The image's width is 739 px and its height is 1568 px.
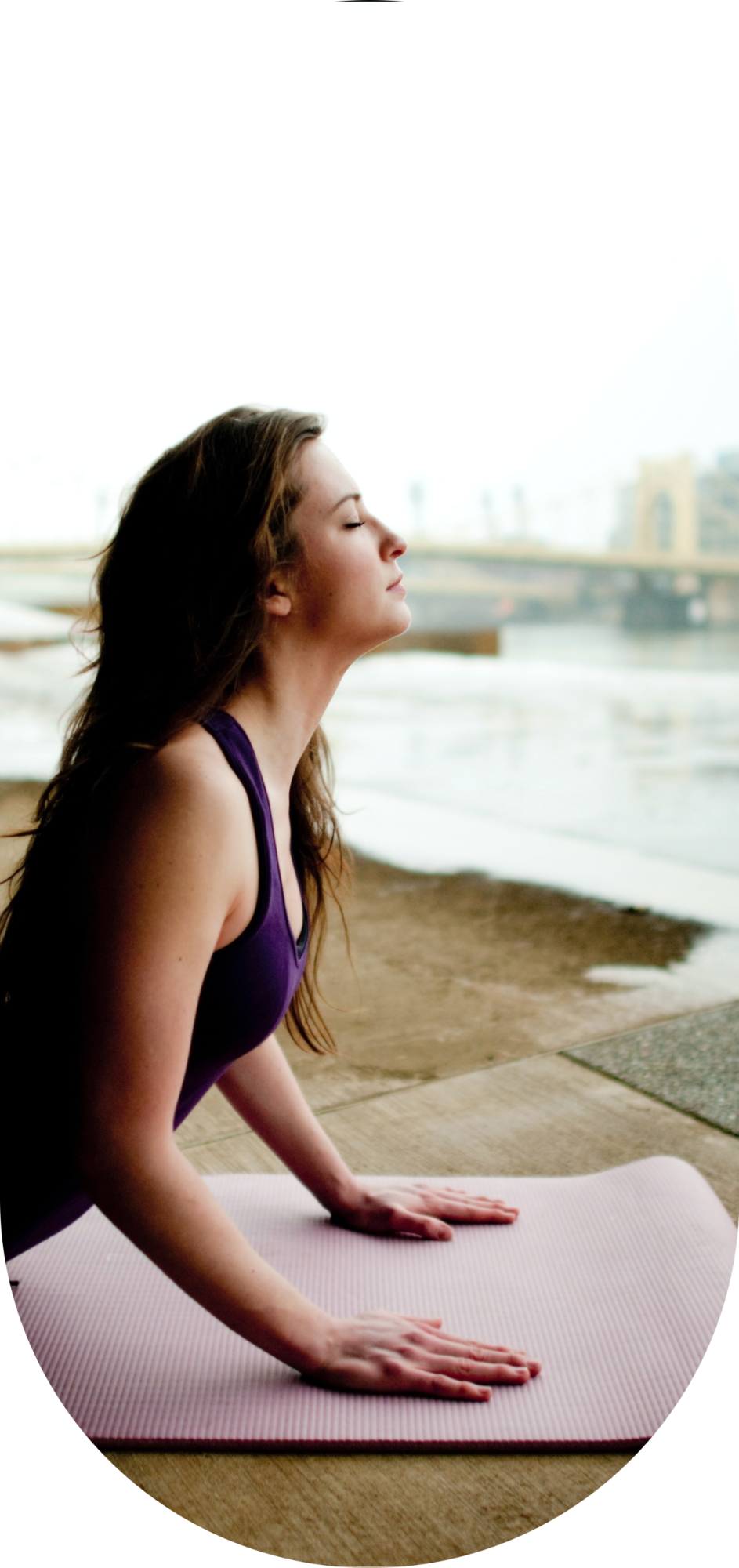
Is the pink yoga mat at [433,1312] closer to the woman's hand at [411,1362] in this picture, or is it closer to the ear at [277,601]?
the woman's hand at [411,1362]

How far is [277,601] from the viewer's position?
1.15m

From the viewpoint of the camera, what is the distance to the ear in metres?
1.15

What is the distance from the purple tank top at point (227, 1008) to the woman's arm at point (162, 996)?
20 millimetres

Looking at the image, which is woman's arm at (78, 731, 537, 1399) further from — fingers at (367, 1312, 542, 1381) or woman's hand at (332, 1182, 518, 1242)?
woman's hand at (332, 1182, 518, 1242)

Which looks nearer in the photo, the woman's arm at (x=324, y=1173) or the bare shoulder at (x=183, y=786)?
the bare shoulder at (x=183, y=786)

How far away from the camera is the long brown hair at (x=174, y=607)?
111 centimetres

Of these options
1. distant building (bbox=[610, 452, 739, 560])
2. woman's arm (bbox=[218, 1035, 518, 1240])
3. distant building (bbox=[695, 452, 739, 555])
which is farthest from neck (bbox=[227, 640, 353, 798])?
distant building (bbox=[695, 452, 739, 555])

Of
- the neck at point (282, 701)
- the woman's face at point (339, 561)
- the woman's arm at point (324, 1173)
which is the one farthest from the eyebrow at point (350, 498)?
the woman's arm at point (324, 1173)

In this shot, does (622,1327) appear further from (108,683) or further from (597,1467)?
(108,683)

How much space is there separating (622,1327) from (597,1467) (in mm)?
220

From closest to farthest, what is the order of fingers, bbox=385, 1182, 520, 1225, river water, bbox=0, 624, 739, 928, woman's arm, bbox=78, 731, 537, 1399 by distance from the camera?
woman's arm, bbox=78, 731, 537, 1399
fingers, bbox=385, 1182, 520, 1225
river water, bbox=0, 624, 739, 928

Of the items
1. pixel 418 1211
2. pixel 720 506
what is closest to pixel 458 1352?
pixel 418 1211

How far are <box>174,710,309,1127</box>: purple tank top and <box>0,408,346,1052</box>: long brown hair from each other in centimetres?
6

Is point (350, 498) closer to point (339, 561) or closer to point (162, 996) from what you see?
point (339, 561)
